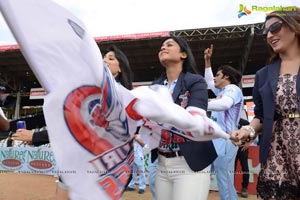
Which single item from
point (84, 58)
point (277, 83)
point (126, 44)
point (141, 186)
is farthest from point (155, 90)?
point (126, 44)

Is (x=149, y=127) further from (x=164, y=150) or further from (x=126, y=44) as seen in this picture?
(x=126, y=44)

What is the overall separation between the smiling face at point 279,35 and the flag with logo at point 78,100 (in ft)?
2.24

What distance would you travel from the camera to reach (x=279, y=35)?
1669 millimetres

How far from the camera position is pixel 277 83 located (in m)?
1.65

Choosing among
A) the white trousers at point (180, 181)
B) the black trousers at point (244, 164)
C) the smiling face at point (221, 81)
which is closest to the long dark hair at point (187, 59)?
the white trousers at point (180, 181)

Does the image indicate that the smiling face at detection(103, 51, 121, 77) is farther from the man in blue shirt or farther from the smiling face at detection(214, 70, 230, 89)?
the smiling face at detection(214, 70, 230, 89)

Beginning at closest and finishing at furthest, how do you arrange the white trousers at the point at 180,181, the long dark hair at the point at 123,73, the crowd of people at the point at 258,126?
1. the crowd of people at the point at 258,126
2. the white trousers at the point at 180,181
3. the long dark hair at the point at 123,73

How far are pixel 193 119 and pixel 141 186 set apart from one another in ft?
15.1

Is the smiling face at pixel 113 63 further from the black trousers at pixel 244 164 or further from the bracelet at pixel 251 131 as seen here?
the black trousers at pixel 244 164

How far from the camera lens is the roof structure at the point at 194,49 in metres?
14.4

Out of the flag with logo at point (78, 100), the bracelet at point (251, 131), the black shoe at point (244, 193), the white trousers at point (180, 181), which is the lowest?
the black shoe at point (244, 193)

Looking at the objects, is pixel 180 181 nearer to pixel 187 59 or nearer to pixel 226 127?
pixel 187 59

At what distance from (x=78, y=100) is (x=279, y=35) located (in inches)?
42.7

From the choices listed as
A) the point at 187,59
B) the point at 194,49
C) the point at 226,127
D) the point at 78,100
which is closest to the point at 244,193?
the point at 226,127
